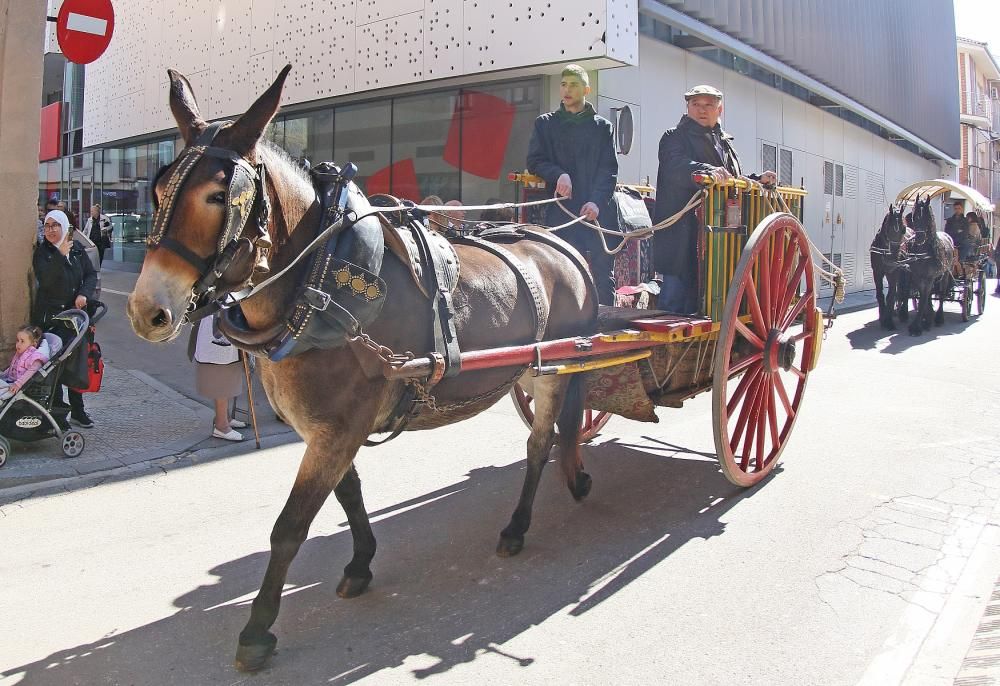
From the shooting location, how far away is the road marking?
23.8ft

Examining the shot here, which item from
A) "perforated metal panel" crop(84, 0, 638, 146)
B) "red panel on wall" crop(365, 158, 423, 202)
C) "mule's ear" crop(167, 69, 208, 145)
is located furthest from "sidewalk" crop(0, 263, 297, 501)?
"red panel on wall" crop(365, 158, 423, 202)

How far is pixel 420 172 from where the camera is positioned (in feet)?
45.4

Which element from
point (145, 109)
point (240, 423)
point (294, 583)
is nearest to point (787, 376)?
point (240, 423)

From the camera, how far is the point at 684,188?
5512mm

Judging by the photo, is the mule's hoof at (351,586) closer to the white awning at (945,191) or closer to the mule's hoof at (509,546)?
the mule's hoof at (509,546)

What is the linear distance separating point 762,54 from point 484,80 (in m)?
6.37

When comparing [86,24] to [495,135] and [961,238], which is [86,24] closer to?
[495,135]

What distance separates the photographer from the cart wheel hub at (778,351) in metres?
5.61

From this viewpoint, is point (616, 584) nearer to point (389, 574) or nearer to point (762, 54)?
point (389, 574)

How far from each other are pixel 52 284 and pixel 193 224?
5189 millimetres

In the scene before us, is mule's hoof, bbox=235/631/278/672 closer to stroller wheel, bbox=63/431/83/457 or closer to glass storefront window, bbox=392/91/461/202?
stroller wheel, bbox=63/431/83/457

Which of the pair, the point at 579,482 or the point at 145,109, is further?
the point at 145,109

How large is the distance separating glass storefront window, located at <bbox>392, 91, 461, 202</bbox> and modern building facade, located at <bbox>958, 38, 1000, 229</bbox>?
4049 centimetres

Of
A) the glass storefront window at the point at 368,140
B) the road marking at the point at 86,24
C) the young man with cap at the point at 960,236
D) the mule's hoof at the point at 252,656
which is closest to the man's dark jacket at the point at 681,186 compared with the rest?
the mule's hoof at the point at 252,656
